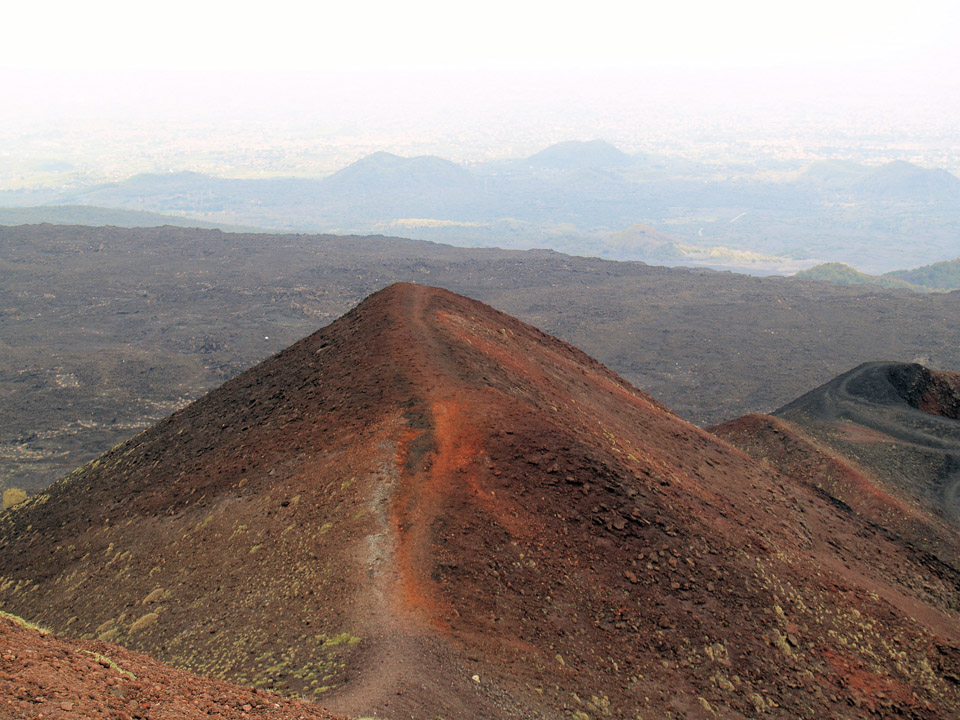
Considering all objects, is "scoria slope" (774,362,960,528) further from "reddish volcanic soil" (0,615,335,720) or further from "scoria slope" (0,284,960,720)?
"reddish volcanic soil" (0,615,335,720)

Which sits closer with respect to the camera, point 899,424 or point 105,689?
point 105,689

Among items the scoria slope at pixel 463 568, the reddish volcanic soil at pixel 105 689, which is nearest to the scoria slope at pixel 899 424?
the scoria slope at pixel 463 568

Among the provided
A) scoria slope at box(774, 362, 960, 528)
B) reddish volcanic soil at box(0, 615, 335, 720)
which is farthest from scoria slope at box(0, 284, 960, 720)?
scoria slope at box(774, 362, 960, 528)

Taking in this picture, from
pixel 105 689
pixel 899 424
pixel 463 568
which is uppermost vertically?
pixel 463 568

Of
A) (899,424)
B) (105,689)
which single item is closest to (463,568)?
(105,689)

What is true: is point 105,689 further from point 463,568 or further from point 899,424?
point 899,424
